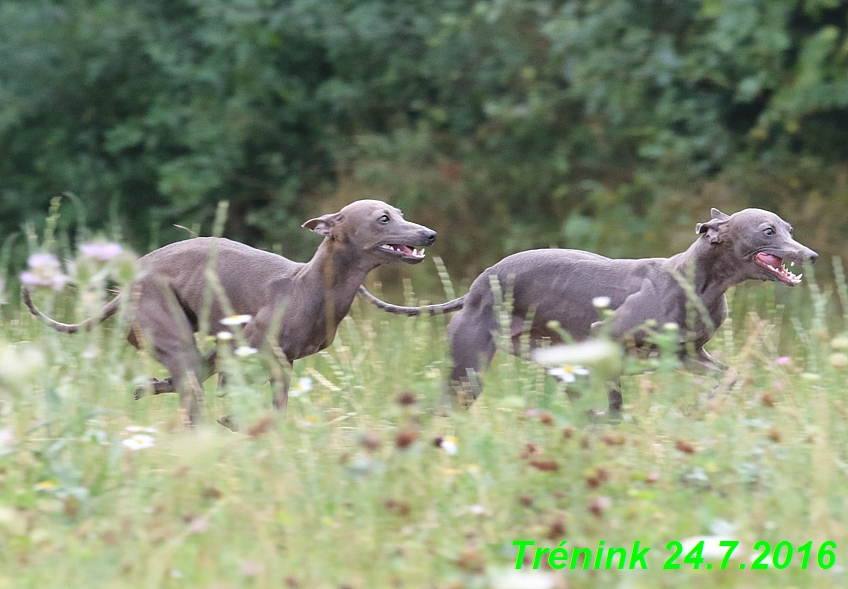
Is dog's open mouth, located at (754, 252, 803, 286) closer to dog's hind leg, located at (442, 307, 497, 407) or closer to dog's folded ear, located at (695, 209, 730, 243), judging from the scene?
dog's folded ear, located at (695, 209, 730, 243)

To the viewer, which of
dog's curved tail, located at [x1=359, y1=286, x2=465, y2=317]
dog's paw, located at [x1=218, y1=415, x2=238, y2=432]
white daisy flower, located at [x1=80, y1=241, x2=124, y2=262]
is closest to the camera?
white daisy flower, located at [x1=80, y1=241, x2=124, y2=262]

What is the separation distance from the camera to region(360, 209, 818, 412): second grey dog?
17.0 ft

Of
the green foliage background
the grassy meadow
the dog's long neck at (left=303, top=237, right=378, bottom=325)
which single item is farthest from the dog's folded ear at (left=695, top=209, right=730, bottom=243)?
the green foliage background

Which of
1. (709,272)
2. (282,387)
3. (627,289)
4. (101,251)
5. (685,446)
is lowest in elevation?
(282,387)

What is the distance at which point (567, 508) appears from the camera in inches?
144

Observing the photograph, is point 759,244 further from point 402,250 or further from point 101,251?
point 101,251

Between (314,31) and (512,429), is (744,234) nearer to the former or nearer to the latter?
(512,429)

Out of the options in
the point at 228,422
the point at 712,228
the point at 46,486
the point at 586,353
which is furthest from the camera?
the point at 712,228

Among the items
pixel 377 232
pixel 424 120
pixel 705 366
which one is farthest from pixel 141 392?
pixel 424 120

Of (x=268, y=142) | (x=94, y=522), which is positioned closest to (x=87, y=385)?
(x=94, y=522)

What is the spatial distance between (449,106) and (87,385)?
823 centimetres

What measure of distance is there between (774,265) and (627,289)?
702mm

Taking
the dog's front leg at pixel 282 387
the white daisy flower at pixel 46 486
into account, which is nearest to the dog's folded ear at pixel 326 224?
the dog's front leg at pixel 282 387

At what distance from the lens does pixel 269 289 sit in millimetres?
5516
